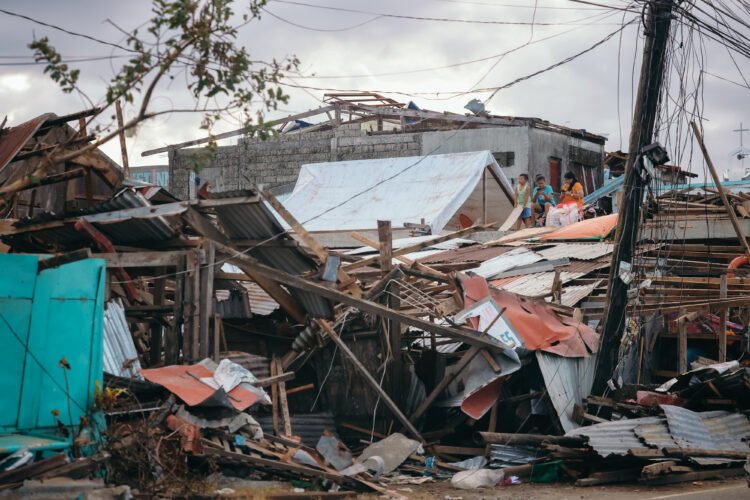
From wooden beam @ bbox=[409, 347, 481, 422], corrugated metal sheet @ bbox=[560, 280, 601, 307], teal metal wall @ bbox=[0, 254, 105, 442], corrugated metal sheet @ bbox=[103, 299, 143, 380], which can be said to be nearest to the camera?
teal metal wall @ bbox=[0, 254, 105, 442]

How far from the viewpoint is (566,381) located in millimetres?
13883

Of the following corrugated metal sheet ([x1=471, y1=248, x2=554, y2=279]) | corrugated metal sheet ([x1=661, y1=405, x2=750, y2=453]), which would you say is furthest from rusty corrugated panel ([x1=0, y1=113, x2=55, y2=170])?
corrugated metal sheet ([x1=661, y1=405, x2=750, y2=453])

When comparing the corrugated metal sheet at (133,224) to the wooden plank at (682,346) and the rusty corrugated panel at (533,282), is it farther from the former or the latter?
the wooden plank at (682,346)

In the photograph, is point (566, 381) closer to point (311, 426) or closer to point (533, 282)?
point (311, 426)

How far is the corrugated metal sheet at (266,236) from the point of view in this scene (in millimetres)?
12070

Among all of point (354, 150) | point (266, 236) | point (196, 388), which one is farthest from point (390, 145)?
point (196, 388)

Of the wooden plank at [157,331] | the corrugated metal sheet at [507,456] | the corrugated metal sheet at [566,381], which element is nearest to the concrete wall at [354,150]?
the wooden plank at [157,331]

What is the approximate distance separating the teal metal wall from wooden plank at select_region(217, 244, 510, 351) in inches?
102

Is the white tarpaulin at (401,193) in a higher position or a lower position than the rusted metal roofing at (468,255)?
higher

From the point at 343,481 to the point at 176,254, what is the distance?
3.55 m

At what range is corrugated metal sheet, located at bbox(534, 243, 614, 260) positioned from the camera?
752 inches

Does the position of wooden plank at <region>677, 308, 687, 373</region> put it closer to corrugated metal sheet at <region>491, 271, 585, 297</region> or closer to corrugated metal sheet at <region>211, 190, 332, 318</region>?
corrugated metal sheet at <region>491, 271, 585, 297</region>

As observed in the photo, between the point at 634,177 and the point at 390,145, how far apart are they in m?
21.0

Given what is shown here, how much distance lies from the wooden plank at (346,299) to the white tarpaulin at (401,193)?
11127 mm
